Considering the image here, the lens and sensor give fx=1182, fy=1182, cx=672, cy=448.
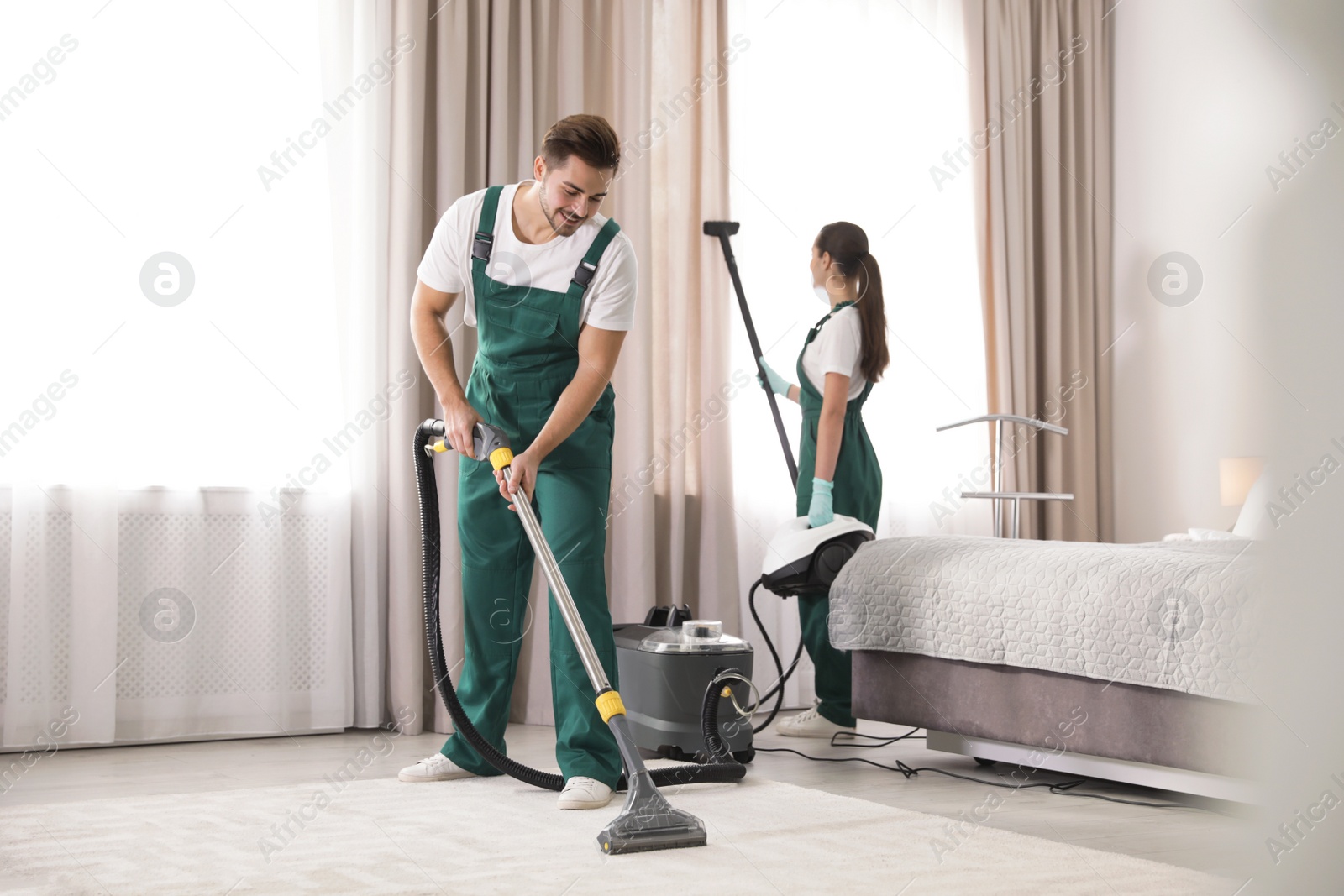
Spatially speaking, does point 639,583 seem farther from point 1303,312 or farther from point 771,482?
point 1303,312

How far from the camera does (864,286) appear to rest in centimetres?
321

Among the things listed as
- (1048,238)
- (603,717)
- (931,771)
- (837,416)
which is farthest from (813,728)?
(1048,238)

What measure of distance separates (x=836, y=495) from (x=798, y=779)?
35.2 inches

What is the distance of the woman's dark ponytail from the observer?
3195mm

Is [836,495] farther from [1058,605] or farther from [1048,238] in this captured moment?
[1048,238]

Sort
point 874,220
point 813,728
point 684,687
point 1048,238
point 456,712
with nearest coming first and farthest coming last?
point 456,712 → point 684,687 → point 813,728 → point 874,220 → point 1048,238

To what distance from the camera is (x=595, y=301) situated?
2.33 meters

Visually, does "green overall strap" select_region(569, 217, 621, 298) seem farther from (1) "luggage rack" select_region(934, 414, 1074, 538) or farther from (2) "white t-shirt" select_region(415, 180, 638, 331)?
(1) "luggage rack" select_region(934, 414, 1074, 538)

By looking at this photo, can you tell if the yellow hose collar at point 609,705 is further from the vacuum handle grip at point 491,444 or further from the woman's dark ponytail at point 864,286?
the woman's dark ponytail at point 864,286

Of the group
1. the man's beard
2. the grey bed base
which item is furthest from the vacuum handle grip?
the grey bed base

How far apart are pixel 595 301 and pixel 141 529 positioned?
1.51 meters

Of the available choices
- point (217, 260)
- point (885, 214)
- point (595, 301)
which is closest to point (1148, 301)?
point (885, 214)

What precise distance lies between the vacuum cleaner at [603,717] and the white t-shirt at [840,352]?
0.88m

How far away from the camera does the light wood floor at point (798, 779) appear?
2062 mm
